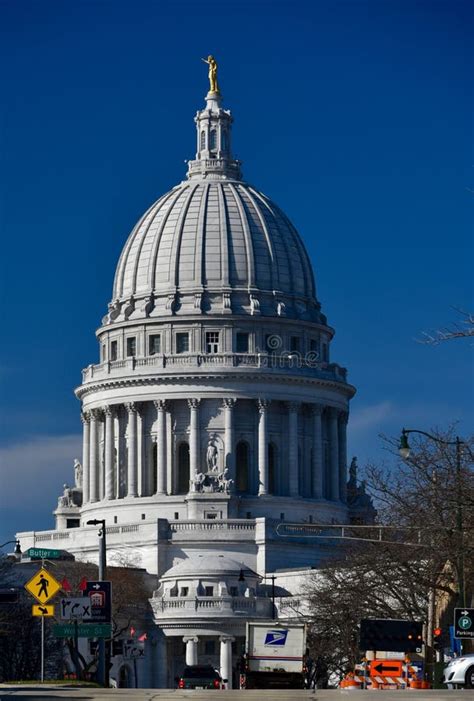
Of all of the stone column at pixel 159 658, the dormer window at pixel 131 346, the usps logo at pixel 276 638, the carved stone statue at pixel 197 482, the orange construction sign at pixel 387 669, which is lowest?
the orange construction sign at pixel 387 669

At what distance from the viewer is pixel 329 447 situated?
178 m

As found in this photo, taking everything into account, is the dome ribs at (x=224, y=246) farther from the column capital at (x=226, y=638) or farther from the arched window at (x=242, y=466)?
the column capital at (x=226, y=638)

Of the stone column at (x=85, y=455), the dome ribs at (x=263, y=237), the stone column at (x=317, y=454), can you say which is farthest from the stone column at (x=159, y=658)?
the dome ribs at (x=263, y=237)

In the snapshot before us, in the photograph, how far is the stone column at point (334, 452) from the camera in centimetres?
17688

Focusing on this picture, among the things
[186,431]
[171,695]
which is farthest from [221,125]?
[171,695]

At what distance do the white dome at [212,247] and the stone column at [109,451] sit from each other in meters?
9.31

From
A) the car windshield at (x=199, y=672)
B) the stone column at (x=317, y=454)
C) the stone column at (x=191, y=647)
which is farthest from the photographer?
the stone column at (x=317, y=454)

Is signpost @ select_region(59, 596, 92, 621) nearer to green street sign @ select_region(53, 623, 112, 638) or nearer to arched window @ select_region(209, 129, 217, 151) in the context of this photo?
green street sign @ select_region(53, 623, 112, 638)

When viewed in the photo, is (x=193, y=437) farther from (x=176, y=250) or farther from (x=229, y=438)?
(x=176, y=250)

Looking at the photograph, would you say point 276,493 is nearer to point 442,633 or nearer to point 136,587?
point 136,587

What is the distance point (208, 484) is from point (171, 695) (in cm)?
10600

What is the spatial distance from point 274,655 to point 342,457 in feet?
293

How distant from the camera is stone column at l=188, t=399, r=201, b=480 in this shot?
169625 mm

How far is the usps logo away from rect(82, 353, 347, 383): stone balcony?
79161 mm
